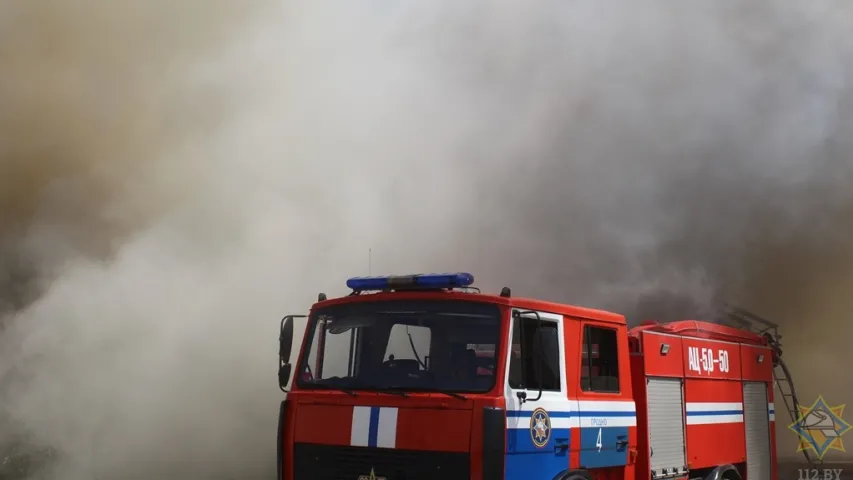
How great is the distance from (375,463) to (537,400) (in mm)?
1042

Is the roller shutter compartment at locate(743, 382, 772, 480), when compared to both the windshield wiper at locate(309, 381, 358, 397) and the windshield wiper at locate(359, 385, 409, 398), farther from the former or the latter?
the windshield wiper at locate(309, 381, 358, 397)

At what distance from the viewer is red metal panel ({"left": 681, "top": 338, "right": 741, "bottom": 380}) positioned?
6750 millimetres

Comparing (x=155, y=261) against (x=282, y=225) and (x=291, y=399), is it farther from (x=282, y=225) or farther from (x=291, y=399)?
(x=291, y=399)

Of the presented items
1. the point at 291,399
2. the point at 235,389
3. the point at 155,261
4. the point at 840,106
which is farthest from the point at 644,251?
the point at 291,399

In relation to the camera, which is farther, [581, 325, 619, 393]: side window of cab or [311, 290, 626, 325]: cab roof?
[581, 325, 619, 393]: side window of cab

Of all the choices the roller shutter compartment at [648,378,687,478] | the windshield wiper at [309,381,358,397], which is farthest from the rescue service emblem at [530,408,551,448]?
the roller shutter compartment at [648,378,687,478]

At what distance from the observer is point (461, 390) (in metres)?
4.60

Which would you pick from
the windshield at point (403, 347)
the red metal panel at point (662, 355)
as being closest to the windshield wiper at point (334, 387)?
the windshield at point (403, 347)

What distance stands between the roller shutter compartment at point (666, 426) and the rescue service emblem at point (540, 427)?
5.12 feet

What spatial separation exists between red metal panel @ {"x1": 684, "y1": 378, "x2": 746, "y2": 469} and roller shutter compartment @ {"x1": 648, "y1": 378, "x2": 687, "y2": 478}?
0.16 meters

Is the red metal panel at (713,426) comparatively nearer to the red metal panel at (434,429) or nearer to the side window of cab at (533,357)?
the side window of cab at (533,357)

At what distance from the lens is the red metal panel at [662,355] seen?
6.09 m

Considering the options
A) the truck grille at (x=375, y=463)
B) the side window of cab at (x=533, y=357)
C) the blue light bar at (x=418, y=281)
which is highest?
the blue light bar at (x=418, y=281)

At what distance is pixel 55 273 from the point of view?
10.4 m
